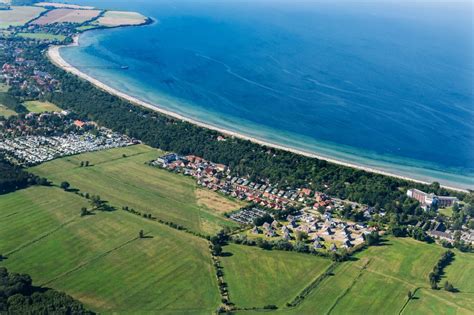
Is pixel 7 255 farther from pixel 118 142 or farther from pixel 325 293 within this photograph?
pixel 118 142

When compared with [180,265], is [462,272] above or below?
above

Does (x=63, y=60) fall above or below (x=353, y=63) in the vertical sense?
below

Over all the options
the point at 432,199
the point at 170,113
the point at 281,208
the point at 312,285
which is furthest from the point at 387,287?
the point at 170,113

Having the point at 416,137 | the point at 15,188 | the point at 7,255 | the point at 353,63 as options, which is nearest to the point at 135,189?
the point at 15,188

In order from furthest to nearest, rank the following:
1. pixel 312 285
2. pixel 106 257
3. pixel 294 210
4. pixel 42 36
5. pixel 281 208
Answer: pixel 42 36 < pixel 281 208 < pixel 294 210 < pixel 106 257 < pixel 312 285

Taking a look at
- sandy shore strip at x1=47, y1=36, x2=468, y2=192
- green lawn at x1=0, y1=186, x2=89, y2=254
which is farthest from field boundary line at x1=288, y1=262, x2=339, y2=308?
sandy shore strip at x1=47, y1=36, x2=468, y2=192

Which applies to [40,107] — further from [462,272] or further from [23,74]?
[462,272]

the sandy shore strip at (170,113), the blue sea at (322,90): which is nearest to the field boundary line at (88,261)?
the sandy shore strip at (170,113)
